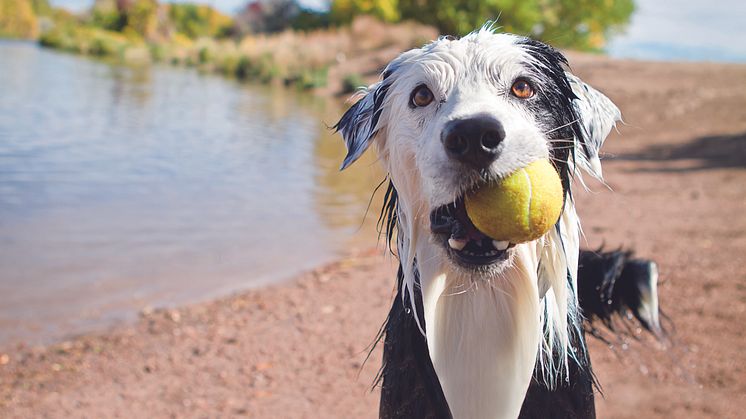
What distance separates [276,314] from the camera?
5.42 metres

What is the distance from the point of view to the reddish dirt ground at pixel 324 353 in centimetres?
402

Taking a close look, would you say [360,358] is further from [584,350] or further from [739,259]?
[739,259]

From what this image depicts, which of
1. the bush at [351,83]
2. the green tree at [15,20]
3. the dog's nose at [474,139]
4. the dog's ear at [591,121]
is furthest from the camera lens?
the green tree at [15,20]

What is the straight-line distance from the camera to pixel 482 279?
2.39 metres

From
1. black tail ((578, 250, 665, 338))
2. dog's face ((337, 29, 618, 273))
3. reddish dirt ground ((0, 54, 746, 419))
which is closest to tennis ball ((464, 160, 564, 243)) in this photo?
dog's face ((337, 29, 618, 273))

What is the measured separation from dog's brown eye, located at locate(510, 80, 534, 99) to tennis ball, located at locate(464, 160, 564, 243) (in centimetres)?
35

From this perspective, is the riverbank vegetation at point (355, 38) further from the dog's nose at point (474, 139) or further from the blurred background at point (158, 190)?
the dog's nose at point (474, 139)

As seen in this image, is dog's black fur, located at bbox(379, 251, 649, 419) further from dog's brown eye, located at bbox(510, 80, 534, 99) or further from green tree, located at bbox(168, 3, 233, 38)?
green tree, located at bbox(168, 3, 233, 38)

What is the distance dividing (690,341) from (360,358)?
223 cm

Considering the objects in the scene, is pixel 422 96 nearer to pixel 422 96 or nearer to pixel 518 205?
pixel 422 96

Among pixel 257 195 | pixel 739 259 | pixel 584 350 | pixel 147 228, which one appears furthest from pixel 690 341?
pixel 257 195

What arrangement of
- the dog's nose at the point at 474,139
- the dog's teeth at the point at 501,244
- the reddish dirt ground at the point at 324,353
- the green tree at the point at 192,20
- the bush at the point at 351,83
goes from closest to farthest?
the dog's nose at the point at 474,139 → the dog's teeth at the point at 501,244 → the reddish dirt ground at the point at 324,353 → the bush at the point at 351,83 → the green tree at the point at 192,20

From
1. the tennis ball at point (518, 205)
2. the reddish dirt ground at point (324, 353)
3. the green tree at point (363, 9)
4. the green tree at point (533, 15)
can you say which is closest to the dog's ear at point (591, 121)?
the tennis ball at point (518, 205)

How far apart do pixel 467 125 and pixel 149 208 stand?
737 cm
